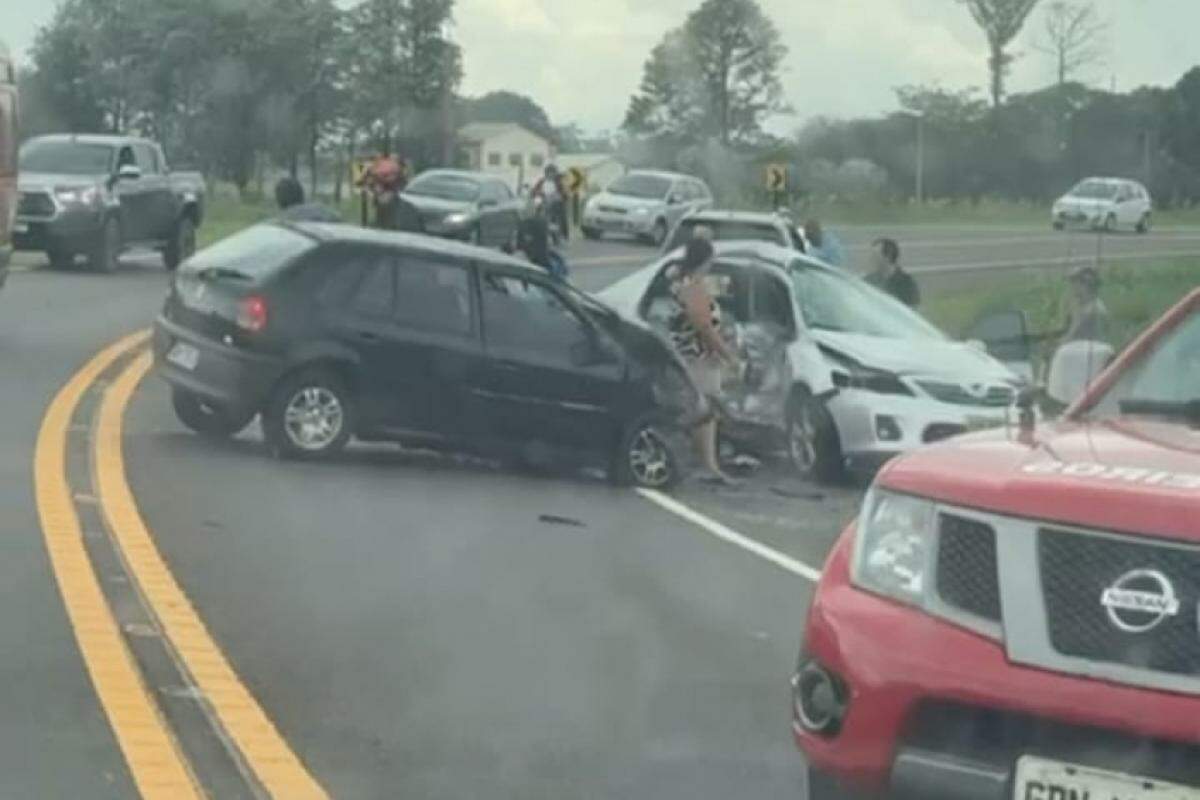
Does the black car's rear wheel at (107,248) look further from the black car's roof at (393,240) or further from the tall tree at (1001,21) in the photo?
the tall tree at (1001,21)

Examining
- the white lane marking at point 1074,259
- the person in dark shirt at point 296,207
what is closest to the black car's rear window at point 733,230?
the person in dark shirt at point 296,207

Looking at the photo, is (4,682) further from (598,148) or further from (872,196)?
(872,196)

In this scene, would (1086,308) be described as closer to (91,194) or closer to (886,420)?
(886,420)

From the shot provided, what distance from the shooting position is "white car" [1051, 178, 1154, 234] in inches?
480

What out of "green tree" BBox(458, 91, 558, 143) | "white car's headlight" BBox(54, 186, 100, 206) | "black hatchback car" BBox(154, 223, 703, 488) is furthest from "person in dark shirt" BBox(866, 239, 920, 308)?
"white car's headlight" BBox(54, 186, 100, 206)

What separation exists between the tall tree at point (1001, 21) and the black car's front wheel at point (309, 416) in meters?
8.70

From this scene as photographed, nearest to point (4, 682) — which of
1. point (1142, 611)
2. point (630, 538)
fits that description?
point (1142, 611)

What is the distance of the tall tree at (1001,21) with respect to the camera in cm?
853

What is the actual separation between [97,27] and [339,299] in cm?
690

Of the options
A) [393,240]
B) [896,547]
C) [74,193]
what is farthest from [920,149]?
[74,193]

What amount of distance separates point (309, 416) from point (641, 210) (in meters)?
11.6

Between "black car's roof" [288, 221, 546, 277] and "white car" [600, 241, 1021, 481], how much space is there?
1820 millimetres

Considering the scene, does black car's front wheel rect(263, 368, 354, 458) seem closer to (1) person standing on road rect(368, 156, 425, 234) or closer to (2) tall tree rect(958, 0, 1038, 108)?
(1) person standing on road rect(368, 156, 425, 234)

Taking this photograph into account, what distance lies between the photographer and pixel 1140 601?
5887 mm
